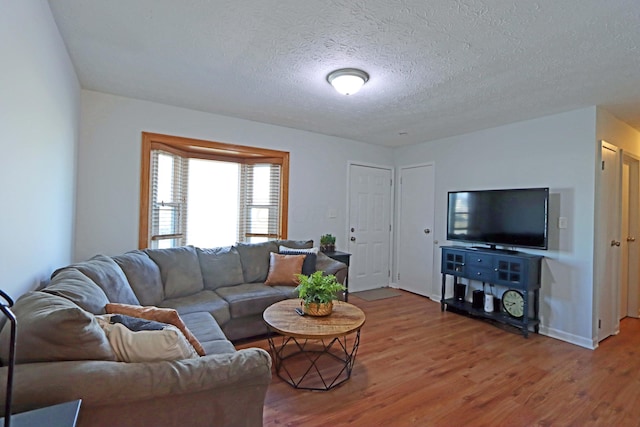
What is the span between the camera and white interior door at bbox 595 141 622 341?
319cm

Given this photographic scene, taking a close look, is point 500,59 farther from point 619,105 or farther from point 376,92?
point 619,105

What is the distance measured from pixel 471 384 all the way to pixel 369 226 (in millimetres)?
3029

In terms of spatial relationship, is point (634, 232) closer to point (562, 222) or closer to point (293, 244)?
point (562, 222)

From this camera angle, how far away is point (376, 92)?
2.94 metres

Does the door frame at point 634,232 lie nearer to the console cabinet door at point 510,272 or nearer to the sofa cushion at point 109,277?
the console cabinet door at point 510,272

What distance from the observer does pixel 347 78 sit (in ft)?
8.14

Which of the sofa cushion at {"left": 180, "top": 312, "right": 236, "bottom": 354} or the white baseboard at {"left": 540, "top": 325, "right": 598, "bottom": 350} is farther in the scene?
the white baseboard at {"left": 540, "top": 325, "right": 598, "bottom": 350}

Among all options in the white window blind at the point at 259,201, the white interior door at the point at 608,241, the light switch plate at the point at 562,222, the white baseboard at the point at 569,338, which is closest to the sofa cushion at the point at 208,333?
the white window blind at the point at 259,201

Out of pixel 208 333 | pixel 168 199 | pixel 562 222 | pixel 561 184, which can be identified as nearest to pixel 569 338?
pixel 562 222

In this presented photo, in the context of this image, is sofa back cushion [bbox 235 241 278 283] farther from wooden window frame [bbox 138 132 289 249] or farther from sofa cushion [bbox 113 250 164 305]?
sofa cushion [bbox 113 250 164 305]

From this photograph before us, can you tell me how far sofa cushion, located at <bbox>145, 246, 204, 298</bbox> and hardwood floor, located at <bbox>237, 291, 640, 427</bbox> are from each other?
777 millimetres

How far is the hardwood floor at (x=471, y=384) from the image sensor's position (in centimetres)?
199

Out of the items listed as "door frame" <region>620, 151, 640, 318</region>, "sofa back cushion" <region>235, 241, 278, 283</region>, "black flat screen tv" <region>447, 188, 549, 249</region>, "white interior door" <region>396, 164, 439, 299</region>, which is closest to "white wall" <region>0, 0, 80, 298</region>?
"sofa back cushion" <region>235, 241, 278, 283</region>

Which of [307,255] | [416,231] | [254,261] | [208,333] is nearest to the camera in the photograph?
[208,333]
